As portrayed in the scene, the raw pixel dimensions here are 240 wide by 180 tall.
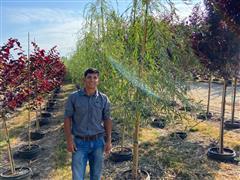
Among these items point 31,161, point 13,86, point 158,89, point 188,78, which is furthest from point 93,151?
point 31,161

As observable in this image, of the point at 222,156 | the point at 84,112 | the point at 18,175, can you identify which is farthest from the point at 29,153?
the point at 222,156

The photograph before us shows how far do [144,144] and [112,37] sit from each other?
3040 mm

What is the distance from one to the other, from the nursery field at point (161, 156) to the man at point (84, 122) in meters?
1.14

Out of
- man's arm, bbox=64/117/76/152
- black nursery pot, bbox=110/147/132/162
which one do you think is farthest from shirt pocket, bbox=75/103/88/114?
black nursery pot, bbox=110/147/132/162

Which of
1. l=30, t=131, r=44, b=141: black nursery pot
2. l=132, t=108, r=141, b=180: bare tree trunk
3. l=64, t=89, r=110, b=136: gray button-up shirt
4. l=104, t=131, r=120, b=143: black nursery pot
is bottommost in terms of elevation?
l=30, t=131, r=44, b=141: black nursery pot

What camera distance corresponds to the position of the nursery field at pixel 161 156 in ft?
16.8

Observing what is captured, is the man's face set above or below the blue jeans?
above

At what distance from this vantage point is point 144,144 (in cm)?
680

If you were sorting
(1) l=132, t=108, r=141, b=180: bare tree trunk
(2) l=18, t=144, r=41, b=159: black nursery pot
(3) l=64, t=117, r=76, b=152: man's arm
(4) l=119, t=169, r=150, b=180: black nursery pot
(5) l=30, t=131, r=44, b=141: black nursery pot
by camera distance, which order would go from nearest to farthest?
(3) l=64, t=117, r=76, b=152: man's arm < (1) l=132, t=108, r=141, b=180: bare tree trunk < (4) l=119, t=169, r=150, b=180: black nursery pot < (2) l=18, t=144, r=41, b=159: black nursery pot < (5) l=30, t=131, r=44, b=141: black nursery pot

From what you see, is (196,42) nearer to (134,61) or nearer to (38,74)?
(134,61)

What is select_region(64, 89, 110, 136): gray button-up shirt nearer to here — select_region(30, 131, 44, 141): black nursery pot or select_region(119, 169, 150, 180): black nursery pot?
select_region(119, 169, 150, 180): black nursery pot

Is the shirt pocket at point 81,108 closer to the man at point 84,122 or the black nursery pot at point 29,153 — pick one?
the man at point 84,122

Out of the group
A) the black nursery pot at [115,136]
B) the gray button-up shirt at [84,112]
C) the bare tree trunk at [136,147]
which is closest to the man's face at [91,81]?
the gray button-up shirt at [84,112]

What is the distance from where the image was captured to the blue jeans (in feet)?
11.7
